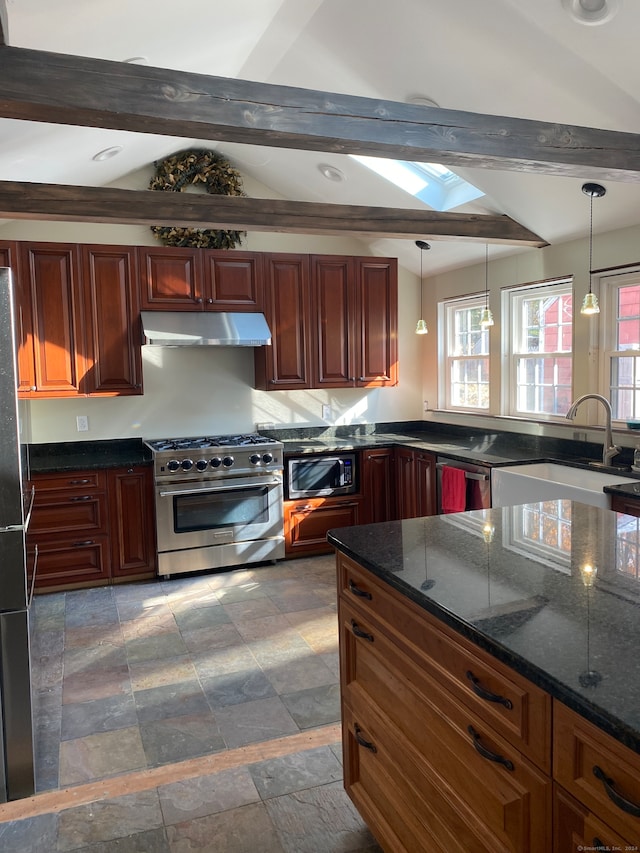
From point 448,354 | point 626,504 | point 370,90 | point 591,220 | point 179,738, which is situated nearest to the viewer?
point 179,738

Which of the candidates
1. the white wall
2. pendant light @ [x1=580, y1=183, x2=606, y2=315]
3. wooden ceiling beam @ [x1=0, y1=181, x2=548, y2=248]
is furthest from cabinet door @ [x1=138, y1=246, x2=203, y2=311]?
pendant light @ [x1=580, y1=183, x2=606, y2=315]

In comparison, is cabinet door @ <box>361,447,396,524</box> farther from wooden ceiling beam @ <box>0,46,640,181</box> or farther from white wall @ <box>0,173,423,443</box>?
wooden ceiling beam @ <box>0,46,640,181</box>

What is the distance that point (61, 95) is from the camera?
2051 millimetres

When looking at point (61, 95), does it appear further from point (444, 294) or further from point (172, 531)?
point (444, 294)

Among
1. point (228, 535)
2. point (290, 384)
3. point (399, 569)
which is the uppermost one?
point (290, 384)

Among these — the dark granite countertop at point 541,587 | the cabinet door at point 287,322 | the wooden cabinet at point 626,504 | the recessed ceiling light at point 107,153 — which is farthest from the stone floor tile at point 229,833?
the recessed ceiling light at point 107,153

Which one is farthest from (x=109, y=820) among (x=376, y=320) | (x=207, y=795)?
(x=376, y=320)

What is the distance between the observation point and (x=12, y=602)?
7.47 ft

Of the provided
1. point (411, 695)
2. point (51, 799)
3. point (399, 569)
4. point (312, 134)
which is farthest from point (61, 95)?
point (51, 799)

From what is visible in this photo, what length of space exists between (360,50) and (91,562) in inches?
142

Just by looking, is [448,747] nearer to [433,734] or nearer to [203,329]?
[433,734]

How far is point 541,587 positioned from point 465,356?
13.6 ft

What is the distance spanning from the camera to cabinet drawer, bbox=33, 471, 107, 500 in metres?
4.23

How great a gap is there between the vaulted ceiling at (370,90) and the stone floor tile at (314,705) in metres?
2.32
